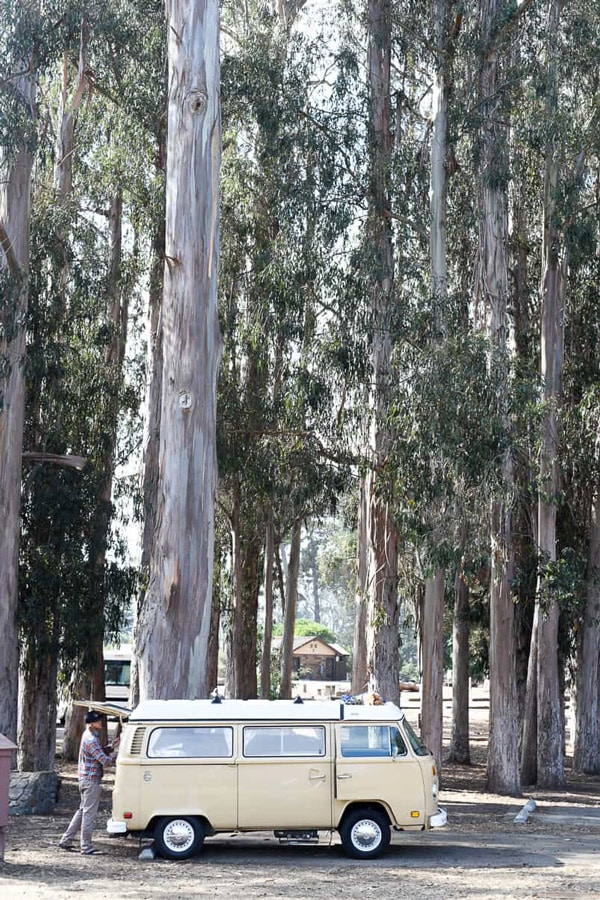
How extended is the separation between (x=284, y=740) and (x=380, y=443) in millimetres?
8083

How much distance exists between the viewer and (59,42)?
2059 centimetres

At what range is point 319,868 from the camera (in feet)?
38.1

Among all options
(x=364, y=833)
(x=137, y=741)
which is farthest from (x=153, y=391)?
(x=364, y=833)

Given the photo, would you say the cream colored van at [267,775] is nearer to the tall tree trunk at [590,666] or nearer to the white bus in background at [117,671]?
the tall tree trunk at [590,666]

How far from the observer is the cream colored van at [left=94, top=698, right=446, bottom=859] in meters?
11.9

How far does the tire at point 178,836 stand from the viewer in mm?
11914

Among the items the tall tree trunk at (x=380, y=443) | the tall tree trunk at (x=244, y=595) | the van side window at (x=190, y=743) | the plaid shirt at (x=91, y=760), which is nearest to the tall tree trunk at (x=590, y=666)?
the tall tree trunk at (x=380, y=443)

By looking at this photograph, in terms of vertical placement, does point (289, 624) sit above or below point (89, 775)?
above

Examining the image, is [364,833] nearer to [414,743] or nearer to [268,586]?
[414,743]

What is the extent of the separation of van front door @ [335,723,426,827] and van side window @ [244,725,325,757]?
230 millimetres

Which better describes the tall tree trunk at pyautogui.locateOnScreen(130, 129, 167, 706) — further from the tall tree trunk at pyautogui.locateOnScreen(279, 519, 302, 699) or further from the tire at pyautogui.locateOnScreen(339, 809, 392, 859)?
the tire at pyautogui.locateOnScreen(339, 809, 392, 859)

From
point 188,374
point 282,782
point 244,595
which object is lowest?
point 282,782

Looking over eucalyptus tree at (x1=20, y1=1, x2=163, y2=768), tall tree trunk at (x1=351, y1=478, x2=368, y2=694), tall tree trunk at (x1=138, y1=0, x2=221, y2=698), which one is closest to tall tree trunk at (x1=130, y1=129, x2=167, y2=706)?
eucalyptus tree at (x1=20, y1=1, x2=163, y2=768)

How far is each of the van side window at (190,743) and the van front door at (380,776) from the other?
118 cm
